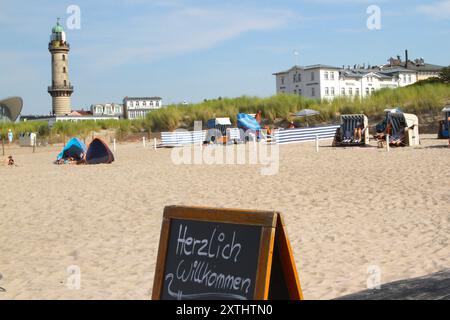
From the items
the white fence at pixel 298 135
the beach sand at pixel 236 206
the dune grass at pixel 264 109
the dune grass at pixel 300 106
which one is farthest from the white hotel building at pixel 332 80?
the beach sand at pixel 236 206

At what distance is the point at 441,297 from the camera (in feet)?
9.79

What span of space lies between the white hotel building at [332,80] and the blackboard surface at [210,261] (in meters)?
71.6

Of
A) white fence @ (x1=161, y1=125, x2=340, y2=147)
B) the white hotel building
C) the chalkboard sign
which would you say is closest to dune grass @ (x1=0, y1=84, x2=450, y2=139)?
white fence @ (x1=161, y1=125, x2=340, y2=147)

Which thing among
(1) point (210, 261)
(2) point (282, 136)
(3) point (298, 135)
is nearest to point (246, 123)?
(2) point (282, 136)

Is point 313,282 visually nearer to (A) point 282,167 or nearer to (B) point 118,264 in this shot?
(B) point 118,264

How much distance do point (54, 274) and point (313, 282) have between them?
2.90 meters

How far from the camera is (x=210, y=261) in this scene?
11.5 ft

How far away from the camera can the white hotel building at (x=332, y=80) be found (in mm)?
76438

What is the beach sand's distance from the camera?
629cm

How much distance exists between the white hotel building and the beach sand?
5989 centimetres

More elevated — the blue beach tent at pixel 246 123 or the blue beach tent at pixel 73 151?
the blue beach tent at pixel 246 123

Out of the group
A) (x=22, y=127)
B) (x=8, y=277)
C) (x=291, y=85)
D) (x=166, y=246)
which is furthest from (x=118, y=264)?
(x=291, y=85)

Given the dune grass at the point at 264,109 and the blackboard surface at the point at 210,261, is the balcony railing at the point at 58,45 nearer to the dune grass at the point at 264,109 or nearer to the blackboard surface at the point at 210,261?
the dune grass at the point at 264,109
